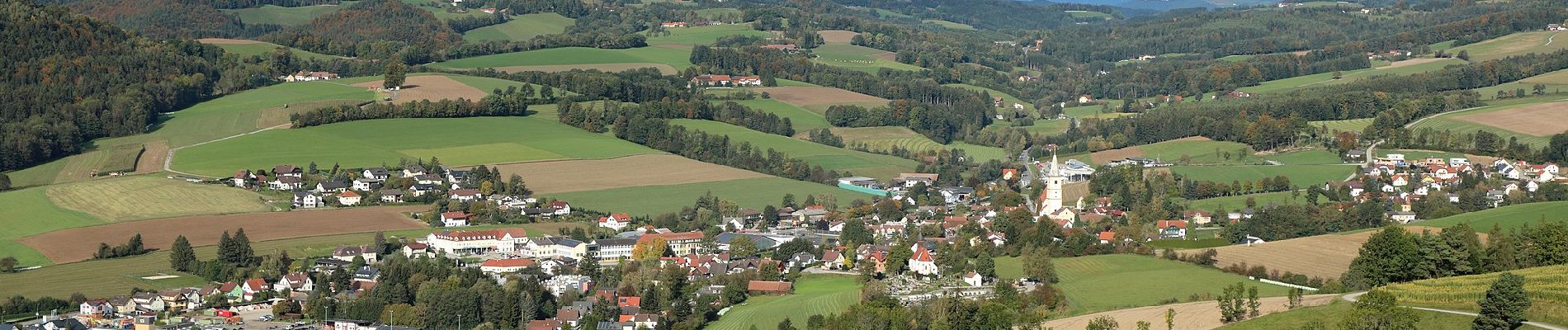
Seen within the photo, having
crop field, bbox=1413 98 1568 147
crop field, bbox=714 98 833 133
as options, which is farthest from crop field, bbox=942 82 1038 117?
crop field, bbox=1413 98 1568 147

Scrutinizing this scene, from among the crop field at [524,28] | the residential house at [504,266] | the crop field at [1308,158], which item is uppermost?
the crop field at [524,28]

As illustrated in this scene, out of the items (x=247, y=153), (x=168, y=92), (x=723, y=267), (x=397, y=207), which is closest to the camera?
(x=723, y=267)

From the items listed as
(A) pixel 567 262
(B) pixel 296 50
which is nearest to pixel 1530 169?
(A) pixel 567 262

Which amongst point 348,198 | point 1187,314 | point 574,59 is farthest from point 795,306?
point 574,59

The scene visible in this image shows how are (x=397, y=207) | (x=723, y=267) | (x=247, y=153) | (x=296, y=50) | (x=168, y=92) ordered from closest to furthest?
1. (x=723, y=267)
2. (x=397, y=207)
3. (x=247, y=153)
4. (x=168, y=92)
5. (x=296, y=50)

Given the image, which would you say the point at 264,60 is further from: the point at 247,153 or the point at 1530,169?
the point at 1530,169

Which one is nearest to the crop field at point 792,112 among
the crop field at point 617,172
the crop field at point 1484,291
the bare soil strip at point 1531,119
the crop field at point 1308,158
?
the crop field at point 617,172

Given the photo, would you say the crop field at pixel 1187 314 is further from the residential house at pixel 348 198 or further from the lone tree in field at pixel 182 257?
the residential house at pixel 348 198
